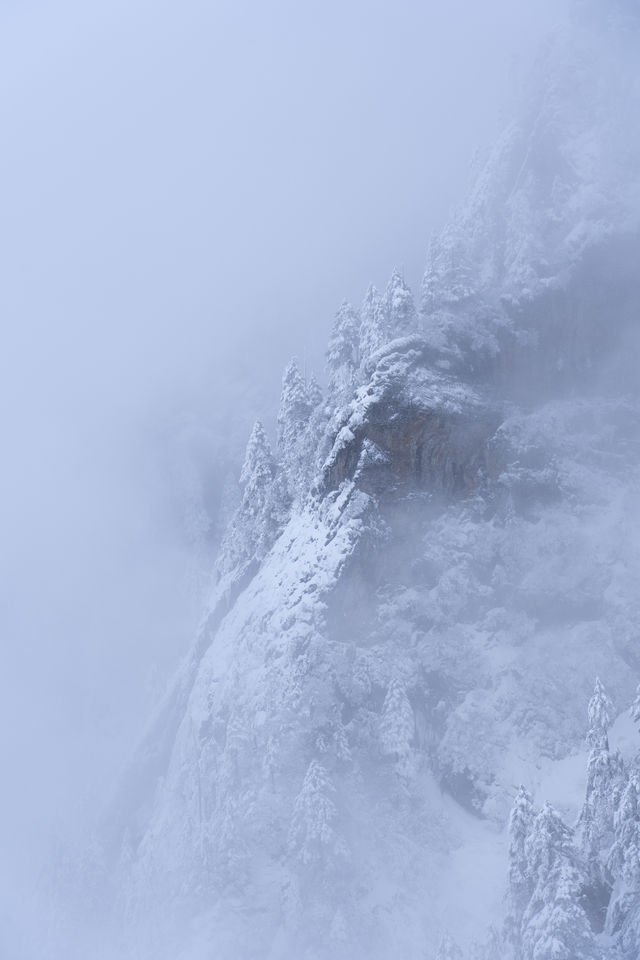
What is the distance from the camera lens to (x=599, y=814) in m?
40.7

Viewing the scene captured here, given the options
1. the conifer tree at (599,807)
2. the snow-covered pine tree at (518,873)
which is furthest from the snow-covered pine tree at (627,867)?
the snow-covered pine tree at (518,873)

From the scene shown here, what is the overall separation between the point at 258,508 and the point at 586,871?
143ft

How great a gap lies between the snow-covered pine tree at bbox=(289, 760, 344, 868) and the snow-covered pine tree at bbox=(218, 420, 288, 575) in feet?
83.3

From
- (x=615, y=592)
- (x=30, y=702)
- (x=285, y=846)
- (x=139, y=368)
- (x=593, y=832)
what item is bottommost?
(x=285, y=846)

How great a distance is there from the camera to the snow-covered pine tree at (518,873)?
40.1 meters

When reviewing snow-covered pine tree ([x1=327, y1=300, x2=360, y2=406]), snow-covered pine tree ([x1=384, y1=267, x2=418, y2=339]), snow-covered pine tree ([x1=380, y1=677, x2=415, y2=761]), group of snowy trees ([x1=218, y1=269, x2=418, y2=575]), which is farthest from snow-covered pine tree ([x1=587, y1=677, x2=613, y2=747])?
snow-covered pine tree ([x1=327, y1=300, x2=360, y2=406])

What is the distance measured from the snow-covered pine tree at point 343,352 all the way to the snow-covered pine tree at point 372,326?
884 millimetres

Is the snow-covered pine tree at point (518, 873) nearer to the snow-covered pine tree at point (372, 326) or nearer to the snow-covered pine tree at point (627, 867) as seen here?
the snow-covered pine tree at point (627, 867)

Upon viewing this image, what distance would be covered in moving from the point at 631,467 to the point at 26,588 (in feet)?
330

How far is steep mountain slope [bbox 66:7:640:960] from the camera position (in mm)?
49750

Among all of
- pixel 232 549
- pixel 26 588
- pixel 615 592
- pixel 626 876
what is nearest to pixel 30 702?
pixel 26 588

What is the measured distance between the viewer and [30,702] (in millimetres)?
114125

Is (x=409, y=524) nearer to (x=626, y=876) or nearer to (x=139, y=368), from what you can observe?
(x=626, y=876)

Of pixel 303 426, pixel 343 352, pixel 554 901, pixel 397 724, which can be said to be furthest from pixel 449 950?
pixel 343 352
